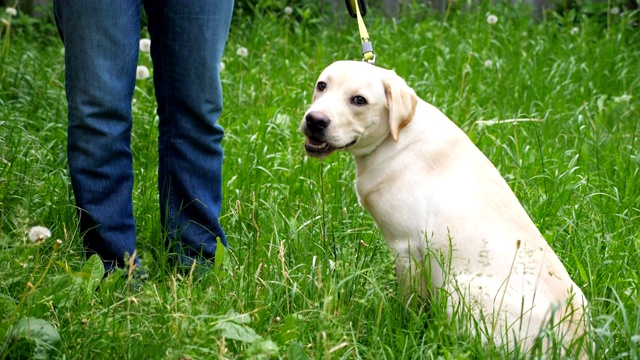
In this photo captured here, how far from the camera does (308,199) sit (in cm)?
400

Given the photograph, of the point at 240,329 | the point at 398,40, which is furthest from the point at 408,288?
the point at 398,40

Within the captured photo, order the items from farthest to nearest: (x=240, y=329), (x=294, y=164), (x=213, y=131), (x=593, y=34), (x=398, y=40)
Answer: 1. (x=593, y=34)
2. (x=398, y=40)
3. (x=294, y=164)
4. (x=213, y=131)
5. (x=240, y=329)

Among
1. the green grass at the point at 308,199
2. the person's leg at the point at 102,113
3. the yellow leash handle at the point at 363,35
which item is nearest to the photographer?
the green grass at the point at 308,199

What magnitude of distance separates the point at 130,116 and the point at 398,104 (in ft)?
3.11

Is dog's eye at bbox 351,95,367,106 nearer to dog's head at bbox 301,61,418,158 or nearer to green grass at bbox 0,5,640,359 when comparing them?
dog's head at bbox 301,61,418,158

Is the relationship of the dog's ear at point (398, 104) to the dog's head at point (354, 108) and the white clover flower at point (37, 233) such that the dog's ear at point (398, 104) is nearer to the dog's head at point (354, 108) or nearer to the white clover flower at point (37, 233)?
the dog's head at point (354, 108)

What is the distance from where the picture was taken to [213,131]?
3.29 m

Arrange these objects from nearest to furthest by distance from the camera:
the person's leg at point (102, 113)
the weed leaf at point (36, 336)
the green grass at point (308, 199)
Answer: the weed leaf at point (36, 336), the green grass at point (308, 199), the person's leg at point (102, 113)

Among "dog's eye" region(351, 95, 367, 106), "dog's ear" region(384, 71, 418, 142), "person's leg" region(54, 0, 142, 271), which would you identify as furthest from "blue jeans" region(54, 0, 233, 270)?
"dog's ear" region(384, 71, 418, 142)

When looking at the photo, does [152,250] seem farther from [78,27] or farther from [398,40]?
[398,40]

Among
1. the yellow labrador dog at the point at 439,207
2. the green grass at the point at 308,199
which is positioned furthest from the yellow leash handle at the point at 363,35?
the green grass at the point at 308,199

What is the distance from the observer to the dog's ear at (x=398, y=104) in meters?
3.02

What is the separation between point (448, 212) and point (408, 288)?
0.29 meters

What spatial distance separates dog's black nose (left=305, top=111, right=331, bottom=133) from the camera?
117 inches
